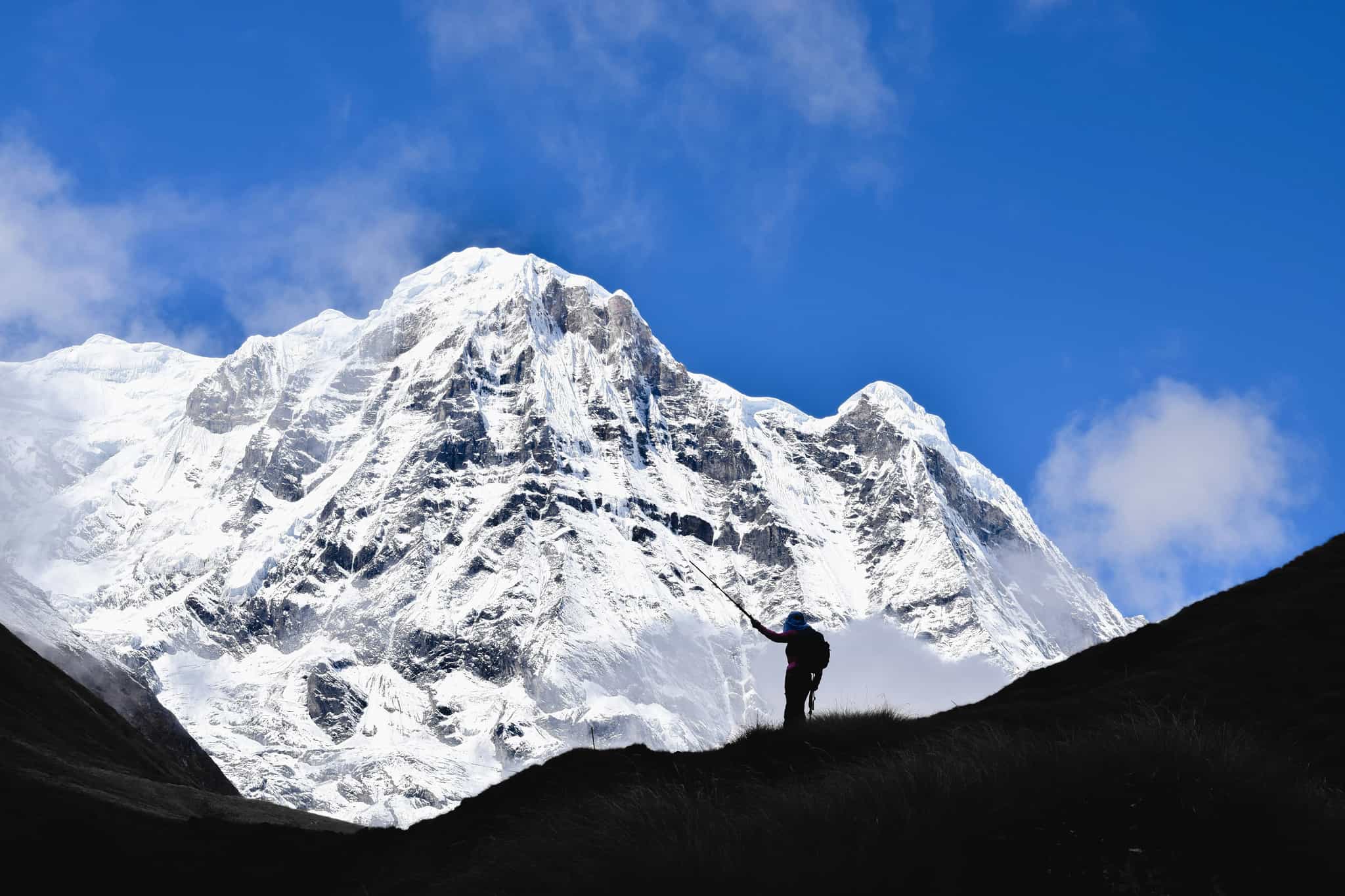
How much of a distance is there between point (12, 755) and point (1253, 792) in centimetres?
2199

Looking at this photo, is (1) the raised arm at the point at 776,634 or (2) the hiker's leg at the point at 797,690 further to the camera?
(1) the raised arm at the point at 776,634

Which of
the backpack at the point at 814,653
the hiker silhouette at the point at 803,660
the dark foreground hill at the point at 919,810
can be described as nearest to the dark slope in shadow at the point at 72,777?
the dark foreground hill at the point at 919,810

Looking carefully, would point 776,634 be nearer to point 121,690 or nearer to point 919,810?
point 919,810

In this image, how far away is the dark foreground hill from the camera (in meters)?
8.02

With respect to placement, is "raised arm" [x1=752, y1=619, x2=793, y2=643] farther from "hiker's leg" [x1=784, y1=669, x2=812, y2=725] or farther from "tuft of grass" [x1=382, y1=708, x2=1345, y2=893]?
"tuft of grass" [x1=382, y1=708, x2=1345, y2=893]

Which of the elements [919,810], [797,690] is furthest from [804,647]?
[919,810]

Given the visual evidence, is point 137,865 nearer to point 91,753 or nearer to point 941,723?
point 941,723

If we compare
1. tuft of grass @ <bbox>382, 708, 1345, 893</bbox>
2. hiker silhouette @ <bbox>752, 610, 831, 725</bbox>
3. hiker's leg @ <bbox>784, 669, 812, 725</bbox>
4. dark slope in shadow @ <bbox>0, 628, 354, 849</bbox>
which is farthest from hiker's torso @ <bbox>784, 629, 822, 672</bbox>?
tuft of grass @ <bbox>382, 708, 1345, 893</bbox>

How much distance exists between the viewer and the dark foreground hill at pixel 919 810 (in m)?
8.02

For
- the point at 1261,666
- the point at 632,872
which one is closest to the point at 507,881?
the point at 632,872

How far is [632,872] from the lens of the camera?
28.0 ft

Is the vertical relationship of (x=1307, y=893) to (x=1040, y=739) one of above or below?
below

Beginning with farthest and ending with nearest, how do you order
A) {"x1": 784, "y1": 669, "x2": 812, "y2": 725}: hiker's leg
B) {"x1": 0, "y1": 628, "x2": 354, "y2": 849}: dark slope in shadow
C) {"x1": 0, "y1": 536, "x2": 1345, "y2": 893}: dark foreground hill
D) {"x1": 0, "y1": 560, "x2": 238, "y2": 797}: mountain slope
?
{"x1": 0, "y1": 560, "x2": 238, "y2": 797}: mountain slope < {"x1": 784, "y1": 669, "x2": 812, "y2": 725}: hiker's leg < {"x1": 0, "y1": 628, "x2": 354, "y2": 849}: dark slope in shadow < {"x1": 0, "y1": 536, "x2": 1345, "y2": 893}: dark foreground hill

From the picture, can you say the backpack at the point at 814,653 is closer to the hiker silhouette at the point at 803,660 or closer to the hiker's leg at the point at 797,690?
the hiker silhouette at the point at 803,660
